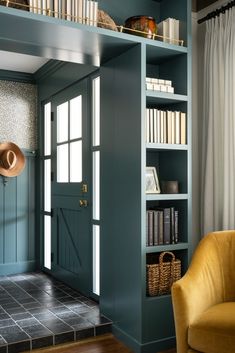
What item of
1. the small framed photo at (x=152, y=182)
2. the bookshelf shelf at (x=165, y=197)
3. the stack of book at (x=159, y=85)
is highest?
the stack of book at (x=159, y=85)

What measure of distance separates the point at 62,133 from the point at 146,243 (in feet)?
6.77

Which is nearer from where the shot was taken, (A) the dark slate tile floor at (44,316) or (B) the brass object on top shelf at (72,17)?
(B) the brass object on top shelf at (72,17)

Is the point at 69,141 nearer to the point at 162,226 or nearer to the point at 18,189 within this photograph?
the point at 18,189

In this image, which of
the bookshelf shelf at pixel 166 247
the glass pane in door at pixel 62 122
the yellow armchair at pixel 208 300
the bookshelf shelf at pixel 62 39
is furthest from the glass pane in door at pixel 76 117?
the yellow armchair at pixel 208 300

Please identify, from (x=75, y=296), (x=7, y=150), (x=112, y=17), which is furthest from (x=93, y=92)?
(x=75, y=296)

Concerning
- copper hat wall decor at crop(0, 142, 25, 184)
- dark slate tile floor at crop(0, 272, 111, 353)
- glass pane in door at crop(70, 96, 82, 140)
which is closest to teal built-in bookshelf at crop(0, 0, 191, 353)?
dark slate tile floor at crop(0, 272, 111, 353)

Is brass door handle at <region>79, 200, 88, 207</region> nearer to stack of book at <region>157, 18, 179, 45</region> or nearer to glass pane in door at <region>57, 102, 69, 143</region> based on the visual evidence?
glass pane in door at <region>57, 102, 69, 143</region>

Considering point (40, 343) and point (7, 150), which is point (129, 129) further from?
point (7, 150)

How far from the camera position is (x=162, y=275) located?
2830 millimetres

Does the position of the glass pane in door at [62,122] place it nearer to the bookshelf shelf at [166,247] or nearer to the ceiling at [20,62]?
the ceiling at [20,62]

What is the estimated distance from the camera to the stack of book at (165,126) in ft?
9.17

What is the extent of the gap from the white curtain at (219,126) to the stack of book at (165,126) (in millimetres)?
350

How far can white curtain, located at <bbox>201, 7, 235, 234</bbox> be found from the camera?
3.00m

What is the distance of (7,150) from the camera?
468 centimetres
